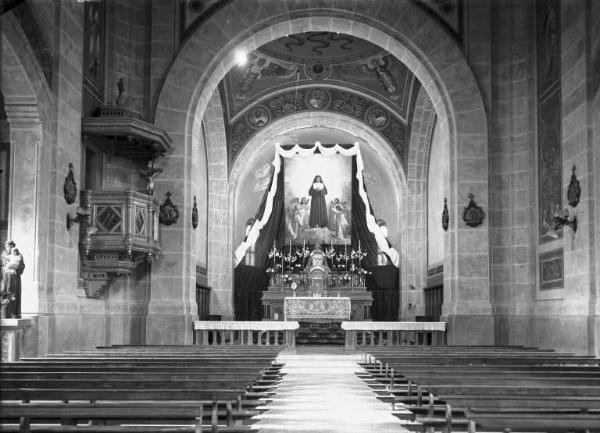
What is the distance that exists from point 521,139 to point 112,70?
301 inches

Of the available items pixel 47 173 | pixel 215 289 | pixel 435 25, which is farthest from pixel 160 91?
pixel 215 289

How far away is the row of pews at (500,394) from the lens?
418cm

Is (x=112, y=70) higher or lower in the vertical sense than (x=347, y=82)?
lower

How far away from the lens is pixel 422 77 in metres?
16.2

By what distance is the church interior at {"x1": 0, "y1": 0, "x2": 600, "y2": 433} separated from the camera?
10984 millimetres

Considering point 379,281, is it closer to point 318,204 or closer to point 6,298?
point 318,204

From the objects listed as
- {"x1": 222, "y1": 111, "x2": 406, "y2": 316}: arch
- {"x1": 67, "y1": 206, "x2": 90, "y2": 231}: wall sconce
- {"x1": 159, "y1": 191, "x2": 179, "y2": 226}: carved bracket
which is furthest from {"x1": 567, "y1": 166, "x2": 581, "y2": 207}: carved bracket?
{"x1": 222, "y1": 111, "x2": 406, "y2": 316}: arch

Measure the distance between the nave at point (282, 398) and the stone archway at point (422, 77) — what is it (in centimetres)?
505

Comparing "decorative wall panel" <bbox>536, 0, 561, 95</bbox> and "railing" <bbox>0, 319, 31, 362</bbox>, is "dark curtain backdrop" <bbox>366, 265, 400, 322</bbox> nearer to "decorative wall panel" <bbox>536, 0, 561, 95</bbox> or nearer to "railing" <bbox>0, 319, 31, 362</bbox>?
"decorative wall panel" <bbox>536, 0, 561, 95</bbox>

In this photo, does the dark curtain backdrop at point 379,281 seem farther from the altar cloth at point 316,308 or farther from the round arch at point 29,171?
the round arch at point 29,171

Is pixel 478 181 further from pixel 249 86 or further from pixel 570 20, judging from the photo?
pixel 249 86

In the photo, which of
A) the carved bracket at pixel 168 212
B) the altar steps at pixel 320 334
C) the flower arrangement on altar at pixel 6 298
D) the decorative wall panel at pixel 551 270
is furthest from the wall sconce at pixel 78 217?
the altar steps at pixel 320 334

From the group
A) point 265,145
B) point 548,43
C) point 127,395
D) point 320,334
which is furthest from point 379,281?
point 127,395

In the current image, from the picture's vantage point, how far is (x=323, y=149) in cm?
2572
